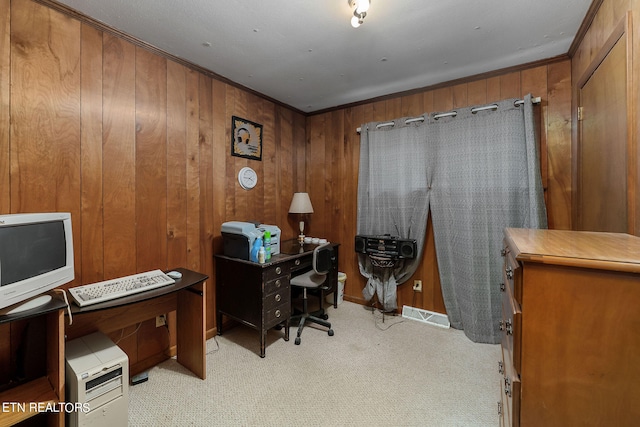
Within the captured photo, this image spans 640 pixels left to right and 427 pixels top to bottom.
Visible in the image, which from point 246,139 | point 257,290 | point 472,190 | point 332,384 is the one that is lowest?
point 332,384

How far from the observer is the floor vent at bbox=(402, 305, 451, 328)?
2.70m

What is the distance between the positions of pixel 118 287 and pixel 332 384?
1578mm

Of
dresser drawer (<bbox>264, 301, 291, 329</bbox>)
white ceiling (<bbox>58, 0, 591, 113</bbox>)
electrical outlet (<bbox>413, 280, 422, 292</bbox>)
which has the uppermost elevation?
white ceiling (<bbox>58, 0, 591, 113</bbox>)

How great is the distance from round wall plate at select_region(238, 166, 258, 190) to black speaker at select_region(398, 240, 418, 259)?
5.61 feet

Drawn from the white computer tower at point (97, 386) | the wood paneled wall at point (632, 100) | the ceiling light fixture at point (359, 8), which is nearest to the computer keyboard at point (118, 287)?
the white computer tower at point (97, 386)

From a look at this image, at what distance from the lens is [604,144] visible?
1.54 m

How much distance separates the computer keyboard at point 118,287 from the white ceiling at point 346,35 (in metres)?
1.74

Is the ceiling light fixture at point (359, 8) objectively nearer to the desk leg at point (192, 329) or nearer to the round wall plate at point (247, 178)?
the round wall plate at point (247, 178)

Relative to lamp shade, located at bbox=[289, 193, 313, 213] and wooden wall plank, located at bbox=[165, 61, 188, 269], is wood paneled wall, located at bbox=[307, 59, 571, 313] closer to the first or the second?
lamp shade, located at bbox=[289, 193, 313, 213]

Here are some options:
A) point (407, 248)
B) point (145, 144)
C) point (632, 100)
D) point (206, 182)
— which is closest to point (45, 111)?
point (145, 144)

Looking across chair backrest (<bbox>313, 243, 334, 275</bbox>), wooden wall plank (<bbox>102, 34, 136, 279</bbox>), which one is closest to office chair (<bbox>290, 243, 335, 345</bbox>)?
chair backrest (<bbox>313, 243, 334, 275</bbox>)

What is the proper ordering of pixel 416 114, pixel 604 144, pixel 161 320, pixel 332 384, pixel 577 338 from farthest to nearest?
pixel 416 114
pixel 161 320
pixel 332 384
pixel 604 144
pixel 577 338

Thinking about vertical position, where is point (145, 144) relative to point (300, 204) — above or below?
above

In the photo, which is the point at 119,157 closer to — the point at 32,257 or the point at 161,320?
the point at 32,257
